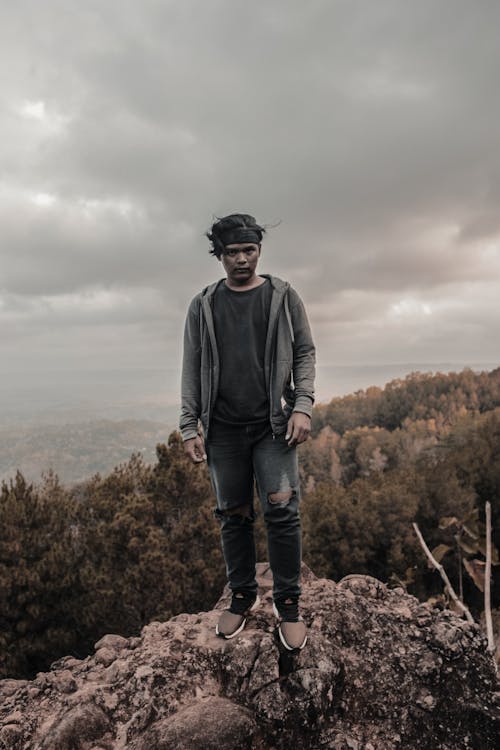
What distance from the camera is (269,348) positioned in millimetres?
2814

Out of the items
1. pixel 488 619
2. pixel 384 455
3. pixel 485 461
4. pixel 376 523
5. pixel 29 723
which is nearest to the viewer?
pixel 29 723

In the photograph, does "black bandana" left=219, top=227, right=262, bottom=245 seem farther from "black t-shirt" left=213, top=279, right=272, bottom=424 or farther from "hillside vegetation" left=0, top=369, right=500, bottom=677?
"hillside vegetation" left=0, top=369, right=500, bottom=677

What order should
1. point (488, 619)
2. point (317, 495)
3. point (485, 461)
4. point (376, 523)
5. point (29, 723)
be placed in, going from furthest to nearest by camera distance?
point (485, 461), point (317, 495), point (376, 523), point (488, 619), point (29, 723)

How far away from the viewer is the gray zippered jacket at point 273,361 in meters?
2.81

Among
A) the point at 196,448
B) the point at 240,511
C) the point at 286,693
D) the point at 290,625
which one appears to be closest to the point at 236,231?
the point at 196,448

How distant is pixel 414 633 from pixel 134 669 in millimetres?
1847

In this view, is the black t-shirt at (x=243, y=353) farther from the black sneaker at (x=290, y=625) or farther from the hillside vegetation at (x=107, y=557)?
the hillside vegetation at (x=107, y=557)

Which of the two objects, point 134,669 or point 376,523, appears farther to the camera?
point 376,523

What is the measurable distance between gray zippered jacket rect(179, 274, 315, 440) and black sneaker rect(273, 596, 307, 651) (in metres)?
1.16

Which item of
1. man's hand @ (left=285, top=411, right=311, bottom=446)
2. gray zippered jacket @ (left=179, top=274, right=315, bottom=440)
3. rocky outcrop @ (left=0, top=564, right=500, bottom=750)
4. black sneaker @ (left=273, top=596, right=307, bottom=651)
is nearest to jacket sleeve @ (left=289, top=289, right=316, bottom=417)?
gray zippered jacket @ (left=179, top=274, right=315, bottom=440)

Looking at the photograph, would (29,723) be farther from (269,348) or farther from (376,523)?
(376,523)

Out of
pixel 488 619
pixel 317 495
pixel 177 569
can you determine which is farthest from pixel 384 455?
pixel 488 619

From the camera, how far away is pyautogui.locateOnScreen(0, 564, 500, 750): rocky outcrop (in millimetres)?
2393

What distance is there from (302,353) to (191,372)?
771mm
